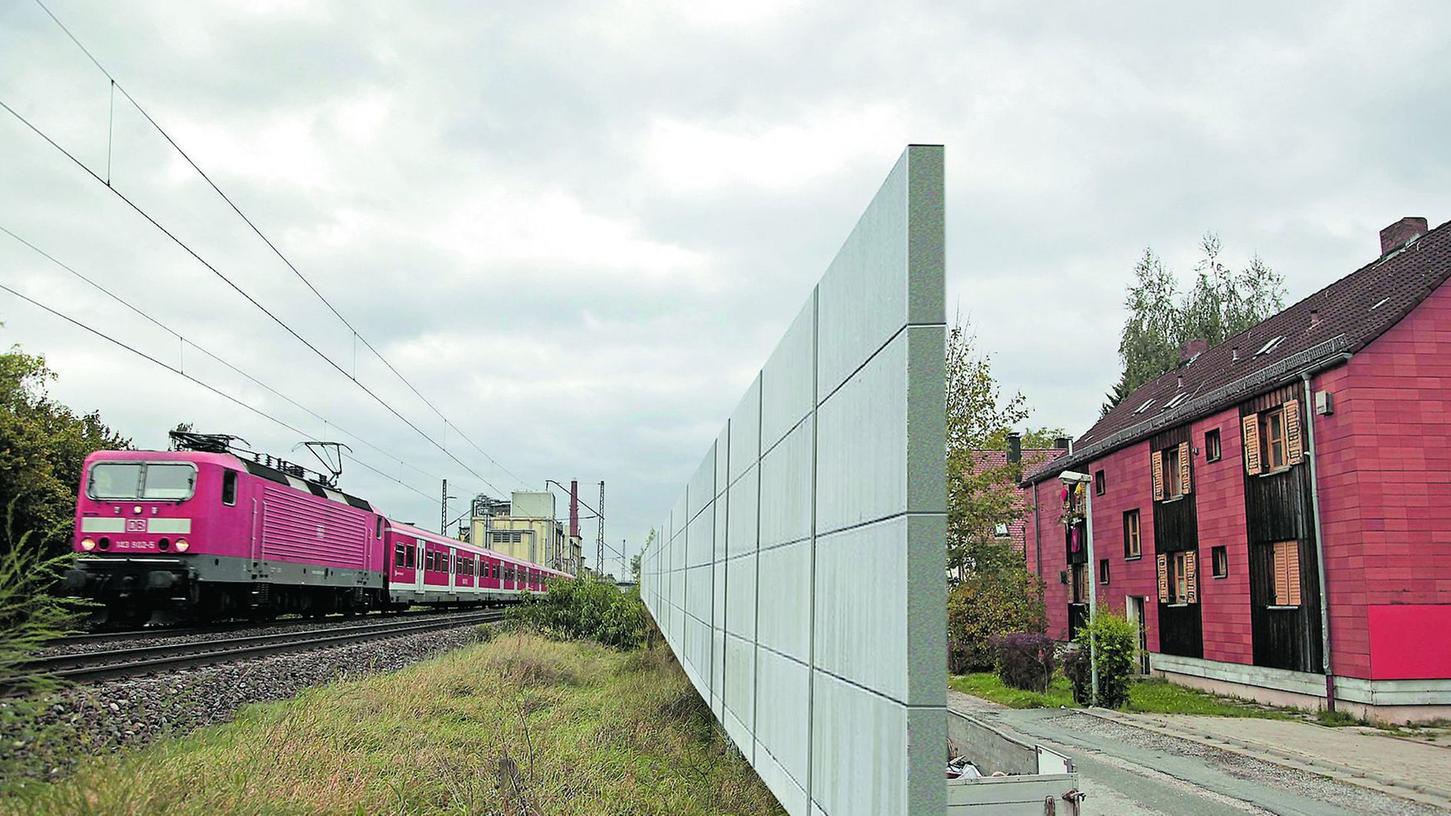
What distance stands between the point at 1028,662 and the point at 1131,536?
275 inches

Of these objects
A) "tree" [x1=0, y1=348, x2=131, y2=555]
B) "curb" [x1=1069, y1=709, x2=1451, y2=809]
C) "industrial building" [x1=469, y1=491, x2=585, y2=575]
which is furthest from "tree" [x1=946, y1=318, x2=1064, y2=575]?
"industrial building" [x1=469, y1=491, x2=585, y2=575]

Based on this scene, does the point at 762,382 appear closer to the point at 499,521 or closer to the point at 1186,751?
the point at 1186,751

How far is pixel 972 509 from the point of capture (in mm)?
30625

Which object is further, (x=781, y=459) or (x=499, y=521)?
(x=499, y=521)

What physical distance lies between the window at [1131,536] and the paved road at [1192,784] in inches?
491

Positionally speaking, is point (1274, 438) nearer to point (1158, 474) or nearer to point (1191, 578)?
point (1191, 578)

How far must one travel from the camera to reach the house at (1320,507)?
719 inches

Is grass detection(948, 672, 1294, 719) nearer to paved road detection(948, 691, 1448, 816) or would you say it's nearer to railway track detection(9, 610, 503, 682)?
paved road detection(948, 691, 1448, 816)

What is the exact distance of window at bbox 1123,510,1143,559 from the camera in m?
28.3

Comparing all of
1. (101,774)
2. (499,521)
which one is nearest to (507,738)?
(101,774)

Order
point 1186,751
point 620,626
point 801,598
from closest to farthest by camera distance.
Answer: point 801,598 < point 1186,751 < point 620,626

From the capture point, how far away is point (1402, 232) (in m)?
24.6

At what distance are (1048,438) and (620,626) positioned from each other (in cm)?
4706

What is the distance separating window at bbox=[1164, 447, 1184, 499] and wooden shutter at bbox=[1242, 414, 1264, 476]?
3706mm
